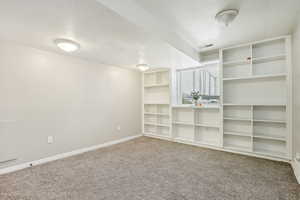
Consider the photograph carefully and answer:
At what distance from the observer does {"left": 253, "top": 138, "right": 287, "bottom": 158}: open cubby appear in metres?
2.78

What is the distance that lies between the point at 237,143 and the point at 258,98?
1105 mm

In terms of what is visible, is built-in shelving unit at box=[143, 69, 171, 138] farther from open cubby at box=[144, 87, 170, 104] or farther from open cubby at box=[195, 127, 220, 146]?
open cubby at box=[195, 127, 220, 146]

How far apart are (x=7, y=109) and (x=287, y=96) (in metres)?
4.90

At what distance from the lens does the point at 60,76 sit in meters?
2.99

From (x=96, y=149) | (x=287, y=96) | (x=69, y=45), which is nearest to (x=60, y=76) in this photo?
(x=69, y=45)

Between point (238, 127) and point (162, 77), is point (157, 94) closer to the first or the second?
point (162, 77)

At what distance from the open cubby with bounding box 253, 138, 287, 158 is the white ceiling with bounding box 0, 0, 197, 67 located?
2517 millimetres

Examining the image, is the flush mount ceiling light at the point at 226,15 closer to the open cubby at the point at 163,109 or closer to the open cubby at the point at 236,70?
the open cubby at the point at 236,70

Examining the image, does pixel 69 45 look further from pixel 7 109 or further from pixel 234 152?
pixel 234 152

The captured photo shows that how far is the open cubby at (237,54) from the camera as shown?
10.3 feet

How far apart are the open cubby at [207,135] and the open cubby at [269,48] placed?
1.94 meters

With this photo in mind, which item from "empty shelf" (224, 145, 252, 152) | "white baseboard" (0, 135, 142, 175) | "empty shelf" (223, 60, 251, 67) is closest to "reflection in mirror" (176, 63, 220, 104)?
"empty shelf" (223, 60, 251, 67)

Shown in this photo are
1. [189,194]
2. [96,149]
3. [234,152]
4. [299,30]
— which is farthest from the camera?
[96,149]

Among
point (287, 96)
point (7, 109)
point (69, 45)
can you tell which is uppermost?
point (69, 45)
